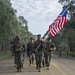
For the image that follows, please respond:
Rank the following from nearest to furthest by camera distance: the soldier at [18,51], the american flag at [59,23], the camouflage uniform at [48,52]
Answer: the soldier at [18,51] < the camouflage uniform at [48,52] < the american flag at [59,23]

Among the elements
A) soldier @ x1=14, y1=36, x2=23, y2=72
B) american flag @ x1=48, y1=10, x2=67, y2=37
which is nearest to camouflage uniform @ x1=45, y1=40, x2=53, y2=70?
soldier @ x1=14, y1=36, x2=23, y2=72

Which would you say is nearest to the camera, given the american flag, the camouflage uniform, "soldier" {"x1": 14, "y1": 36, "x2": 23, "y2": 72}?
"soldier" {"x1": 14, "y1": 36, "x2": 23, "y2": 72}

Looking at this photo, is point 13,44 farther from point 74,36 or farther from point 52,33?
point 74,36

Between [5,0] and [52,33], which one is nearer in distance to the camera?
[52,33]

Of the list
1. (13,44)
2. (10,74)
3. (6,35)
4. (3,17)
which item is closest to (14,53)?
(13,44)

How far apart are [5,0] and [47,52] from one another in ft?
109

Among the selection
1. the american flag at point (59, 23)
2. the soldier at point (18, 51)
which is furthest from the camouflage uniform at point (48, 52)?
the american flag at point (59, 23)

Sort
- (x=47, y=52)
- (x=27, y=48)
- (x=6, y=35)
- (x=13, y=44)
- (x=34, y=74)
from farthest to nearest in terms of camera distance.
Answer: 1. (x=6, y=35)
2. (x=27, y=48)
3. (x=47, y=52)
4. (x=13, y=44)
5. (x=34, y=74)

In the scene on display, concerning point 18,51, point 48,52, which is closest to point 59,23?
point 48,52

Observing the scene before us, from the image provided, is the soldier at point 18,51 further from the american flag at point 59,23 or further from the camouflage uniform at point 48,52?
Result: the american flag at point 59,23

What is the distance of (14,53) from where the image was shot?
19531mm

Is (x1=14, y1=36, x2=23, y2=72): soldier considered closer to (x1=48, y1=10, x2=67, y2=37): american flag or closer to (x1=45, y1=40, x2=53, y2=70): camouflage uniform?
(x1=45, y1=40, x2=53, y2=70): camouflage uniform

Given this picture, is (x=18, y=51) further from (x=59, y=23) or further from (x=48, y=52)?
(x=59, y=23)

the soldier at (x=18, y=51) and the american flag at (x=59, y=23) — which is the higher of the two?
the american flag at (x=59, y=23)
